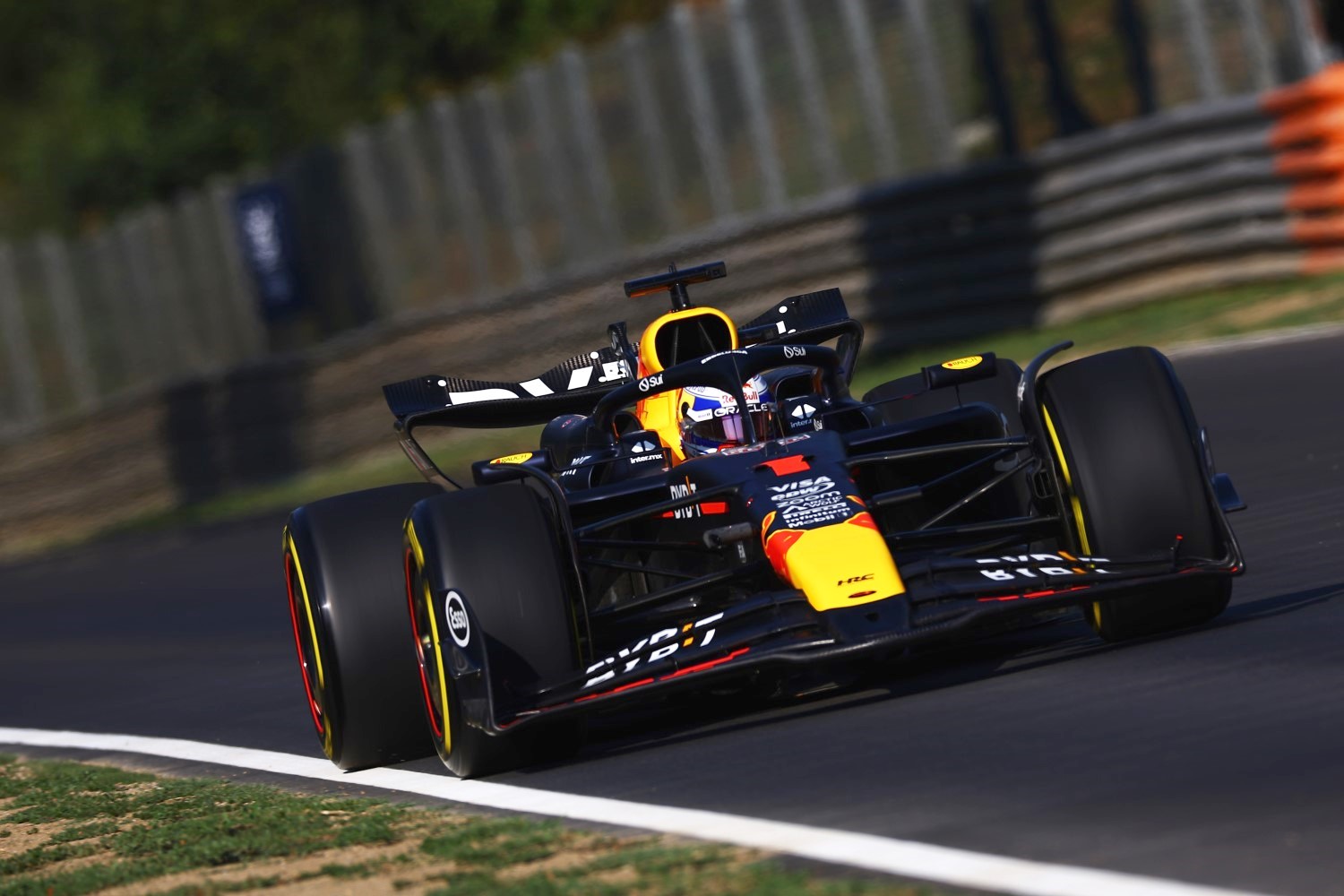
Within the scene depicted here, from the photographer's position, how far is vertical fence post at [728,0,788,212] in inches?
807

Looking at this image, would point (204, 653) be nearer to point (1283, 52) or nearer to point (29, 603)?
point (29, 603)

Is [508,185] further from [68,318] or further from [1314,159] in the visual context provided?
[1314,159]

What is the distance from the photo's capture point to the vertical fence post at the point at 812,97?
20.1m

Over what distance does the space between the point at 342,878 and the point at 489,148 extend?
16953 millimetres

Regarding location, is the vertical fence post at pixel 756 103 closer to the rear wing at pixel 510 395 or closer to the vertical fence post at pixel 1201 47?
the vertical fence post at pixel 1201 47

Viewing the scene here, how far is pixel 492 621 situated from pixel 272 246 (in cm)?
1736

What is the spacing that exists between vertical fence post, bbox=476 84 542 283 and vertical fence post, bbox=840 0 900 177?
3873 mm

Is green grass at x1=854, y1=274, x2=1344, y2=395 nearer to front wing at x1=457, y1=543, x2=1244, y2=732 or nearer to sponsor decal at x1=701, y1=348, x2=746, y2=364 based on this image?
sponsor decal at x1=701, y1=348, x2=746, y2=364

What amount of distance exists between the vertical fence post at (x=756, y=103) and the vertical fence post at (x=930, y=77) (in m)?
1.54

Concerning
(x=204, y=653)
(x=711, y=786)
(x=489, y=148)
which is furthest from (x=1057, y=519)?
(x=489, y=148)

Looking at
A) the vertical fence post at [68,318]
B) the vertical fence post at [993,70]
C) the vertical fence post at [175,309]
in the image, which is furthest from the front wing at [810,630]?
the vertical fence post at [68,318]

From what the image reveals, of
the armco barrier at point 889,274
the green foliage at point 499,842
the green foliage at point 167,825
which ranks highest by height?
the armco barrier at point 889,274

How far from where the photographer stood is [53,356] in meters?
24.3

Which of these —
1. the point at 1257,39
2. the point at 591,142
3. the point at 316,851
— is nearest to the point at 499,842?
the point at 316,851
